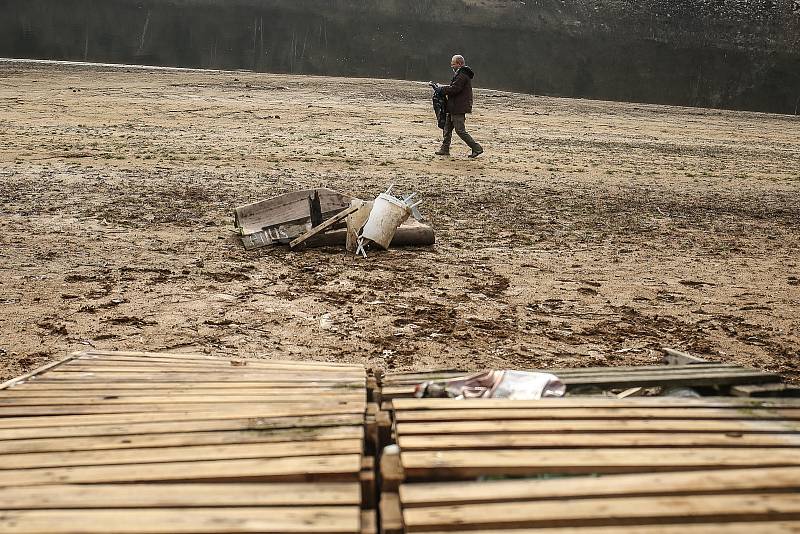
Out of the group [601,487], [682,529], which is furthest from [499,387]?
[682,529]

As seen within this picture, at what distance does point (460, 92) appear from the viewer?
14570 millimetres

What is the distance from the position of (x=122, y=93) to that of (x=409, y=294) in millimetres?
17568

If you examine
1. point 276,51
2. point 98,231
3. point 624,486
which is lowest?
point 98,231

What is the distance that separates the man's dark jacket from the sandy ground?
0.93 m

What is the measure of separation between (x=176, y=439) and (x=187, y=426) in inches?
4.7

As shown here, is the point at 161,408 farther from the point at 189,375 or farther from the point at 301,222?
the point at 301,222

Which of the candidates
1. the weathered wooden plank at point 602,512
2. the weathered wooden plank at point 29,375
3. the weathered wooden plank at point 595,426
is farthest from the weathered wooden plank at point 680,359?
the weathered wooden plank at point 29,375

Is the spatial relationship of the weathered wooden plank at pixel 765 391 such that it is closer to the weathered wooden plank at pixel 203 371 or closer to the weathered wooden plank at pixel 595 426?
the weathered wooden plank at pixel 595 426

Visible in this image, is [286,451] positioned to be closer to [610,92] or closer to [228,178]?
[228,178]

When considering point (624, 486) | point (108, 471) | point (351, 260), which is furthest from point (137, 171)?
point (624, 486)

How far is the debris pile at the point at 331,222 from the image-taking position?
829 centimetres

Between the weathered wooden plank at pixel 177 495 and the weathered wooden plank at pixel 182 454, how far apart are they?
0.57ft

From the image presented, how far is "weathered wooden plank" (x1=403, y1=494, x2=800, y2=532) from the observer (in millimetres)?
2475

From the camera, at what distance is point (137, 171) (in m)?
12.3
